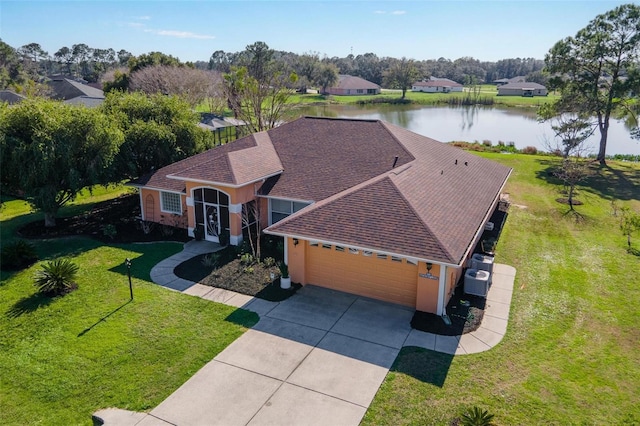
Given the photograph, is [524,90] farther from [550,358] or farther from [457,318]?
[550,358]

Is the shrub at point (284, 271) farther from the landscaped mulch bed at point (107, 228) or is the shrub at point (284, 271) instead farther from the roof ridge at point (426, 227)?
the landscaped mulch bed at point (107, 228)

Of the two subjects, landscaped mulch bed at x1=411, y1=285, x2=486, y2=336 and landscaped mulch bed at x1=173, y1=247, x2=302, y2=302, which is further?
landscaped mulch bed at x1=173, y1=247, x2=302, y2=302

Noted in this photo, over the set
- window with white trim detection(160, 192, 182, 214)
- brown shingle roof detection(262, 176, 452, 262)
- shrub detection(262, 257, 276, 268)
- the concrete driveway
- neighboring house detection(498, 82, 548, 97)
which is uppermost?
neighboring house detection(498, 82, 548, 97)

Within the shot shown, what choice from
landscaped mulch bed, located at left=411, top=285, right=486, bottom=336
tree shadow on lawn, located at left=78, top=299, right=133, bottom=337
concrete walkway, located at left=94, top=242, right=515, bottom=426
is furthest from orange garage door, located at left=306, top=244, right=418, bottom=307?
tree shadow on lawn, located at left=78, top=299, right=133, bottom=337

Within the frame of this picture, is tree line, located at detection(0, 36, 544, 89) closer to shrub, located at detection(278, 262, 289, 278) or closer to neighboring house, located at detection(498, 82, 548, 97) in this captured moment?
neighboring house, located at detection(498, 82, 548, 97)

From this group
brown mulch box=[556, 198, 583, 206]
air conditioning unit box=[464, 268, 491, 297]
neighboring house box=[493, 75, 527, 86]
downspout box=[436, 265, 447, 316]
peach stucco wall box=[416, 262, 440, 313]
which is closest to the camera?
downspout box=[436, 265, 447, 316]

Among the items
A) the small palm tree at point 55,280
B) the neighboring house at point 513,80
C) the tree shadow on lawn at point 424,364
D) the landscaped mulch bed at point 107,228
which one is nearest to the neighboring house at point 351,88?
Answer: the neighboring house at point 513,80

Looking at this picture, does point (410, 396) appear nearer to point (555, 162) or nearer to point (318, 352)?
point (318, 352)
